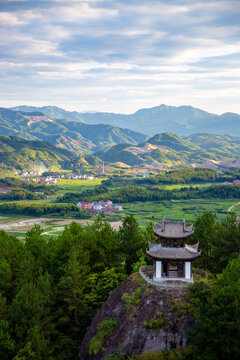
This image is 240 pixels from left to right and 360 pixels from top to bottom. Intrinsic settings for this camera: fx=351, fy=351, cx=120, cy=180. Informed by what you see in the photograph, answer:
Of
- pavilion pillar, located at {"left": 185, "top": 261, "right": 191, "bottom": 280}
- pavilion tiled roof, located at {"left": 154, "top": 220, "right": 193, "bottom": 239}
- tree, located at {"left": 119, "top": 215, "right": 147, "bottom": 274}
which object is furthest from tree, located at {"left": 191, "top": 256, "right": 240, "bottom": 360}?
tree, located at {"left": 119, "top": 215, "right": 147, "bottom": 274}

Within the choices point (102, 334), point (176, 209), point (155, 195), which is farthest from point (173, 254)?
point (155, 195)

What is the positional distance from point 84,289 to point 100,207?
117501 mm

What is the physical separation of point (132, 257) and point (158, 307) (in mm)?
19413

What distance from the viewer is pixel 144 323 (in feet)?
109

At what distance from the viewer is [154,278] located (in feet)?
122

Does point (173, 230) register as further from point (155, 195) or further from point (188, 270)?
point (155, 195)

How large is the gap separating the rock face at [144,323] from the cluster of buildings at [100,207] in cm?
11958

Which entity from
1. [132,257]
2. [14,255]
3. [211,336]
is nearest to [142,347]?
[211,336]

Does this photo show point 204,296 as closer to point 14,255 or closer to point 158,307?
point 158,307

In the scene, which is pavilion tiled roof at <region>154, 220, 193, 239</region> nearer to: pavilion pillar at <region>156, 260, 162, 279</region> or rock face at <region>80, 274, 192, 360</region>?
pavilion pillar at <region>156, 260, 162, 279</region>

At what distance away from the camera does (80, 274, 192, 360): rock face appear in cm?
3244

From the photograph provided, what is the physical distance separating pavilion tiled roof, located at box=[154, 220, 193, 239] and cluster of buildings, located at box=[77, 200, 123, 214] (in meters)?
117

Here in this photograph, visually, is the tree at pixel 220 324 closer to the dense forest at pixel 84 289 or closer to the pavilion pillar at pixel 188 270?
the dense forest at pixel 84 289

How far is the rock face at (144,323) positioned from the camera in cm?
3244
